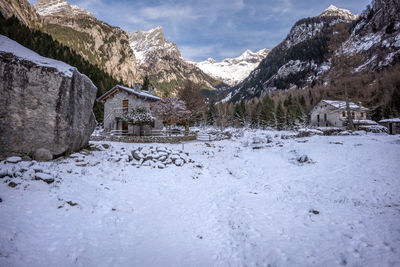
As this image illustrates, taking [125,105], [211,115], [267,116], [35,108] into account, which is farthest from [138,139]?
[267,116]

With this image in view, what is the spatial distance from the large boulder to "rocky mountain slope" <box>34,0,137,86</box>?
325 ft

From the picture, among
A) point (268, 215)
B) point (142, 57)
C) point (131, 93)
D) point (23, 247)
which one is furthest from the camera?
point (142, 57)

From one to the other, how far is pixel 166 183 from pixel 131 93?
22.0 metres

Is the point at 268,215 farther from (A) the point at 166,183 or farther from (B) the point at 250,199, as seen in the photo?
(A) the point at 166,183

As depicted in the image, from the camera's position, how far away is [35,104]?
7234 mm

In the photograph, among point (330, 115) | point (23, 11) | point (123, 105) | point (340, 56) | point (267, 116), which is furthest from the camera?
point (23, 11)

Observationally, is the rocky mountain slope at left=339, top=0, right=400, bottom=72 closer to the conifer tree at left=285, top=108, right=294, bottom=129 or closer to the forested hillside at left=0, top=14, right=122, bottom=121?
the conifer tree at left=285, top=108, right=294, bottom=129

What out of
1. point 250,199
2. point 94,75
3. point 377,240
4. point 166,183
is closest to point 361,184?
point 377,240

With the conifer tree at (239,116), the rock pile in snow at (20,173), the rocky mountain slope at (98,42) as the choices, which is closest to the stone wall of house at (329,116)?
the conifer tree at (239,116)

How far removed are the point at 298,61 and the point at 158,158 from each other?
143 meters

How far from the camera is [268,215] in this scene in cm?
535

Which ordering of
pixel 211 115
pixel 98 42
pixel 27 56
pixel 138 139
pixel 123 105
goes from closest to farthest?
pixel 27 56 < pixel 138 139 < pixel 123 105 < pixel 211 115 < pixel 98 42

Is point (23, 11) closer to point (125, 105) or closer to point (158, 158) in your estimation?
point (125, 105)

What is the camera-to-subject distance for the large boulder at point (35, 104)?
668 cm
